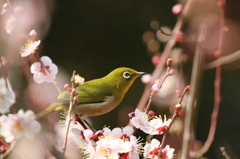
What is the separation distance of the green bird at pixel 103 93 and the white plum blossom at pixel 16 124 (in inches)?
9.7

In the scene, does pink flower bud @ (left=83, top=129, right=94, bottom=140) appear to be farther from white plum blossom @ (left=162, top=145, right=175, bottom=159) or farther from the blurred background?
the blurred background

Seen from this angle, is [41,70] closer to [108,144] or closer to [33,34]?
[33,34]

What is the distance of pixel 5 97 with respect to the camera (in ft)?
2.19

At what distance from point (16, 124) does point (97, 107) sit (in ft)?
1.10

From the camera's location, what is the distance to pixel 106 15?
3332mm

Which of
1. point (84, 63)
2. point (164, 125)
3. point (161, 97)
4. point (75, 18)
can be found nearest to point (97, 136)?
point (164, 125)

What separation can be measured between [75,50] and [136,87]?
701 mm

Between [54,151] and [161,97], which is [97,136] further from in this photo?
[161,97]

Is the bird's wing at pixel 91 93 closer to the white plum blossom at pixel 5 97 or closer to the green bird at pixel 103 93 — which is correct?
the green bird at pixel 103 93

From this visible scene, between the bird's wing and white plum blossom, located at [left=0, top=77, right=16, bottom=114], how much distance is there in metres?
0.26

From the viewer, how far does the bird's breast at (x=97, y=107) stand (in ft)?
3.04

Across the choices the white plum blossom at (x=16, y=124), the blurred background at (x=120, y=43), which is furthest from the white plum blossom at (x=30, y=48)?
the blurred background at (x=120, y=43)

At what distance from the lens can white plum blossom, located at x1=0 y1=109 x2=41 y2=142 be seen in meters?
0.64

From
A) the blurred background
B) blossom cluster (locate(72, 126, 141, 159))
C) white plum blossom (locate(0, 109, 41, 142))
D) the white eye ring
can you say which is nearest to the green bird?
the white eye ring
